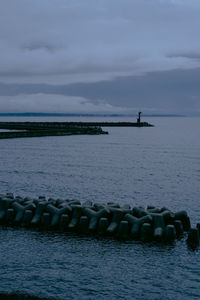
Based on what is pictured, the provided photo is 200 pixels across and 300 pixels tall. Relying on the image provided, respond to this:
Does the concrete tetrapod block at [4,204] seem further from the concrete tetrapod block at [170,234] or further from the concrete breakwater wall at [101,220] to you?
the concrete tetrapod block at [170,234]

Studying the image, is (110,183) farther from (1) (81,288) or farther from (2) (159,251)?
(1) (81,288)

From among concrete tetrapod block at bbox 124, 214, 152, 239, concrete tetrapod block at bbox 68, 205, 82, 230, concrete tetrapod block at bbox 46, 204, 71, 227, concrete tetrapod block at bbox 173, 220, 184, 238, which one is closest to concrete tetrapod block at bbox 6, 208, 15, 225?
concrete tetrapod block at bbox 46, 204, 71, 227

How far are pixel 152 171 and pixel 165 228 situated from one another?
25969mm

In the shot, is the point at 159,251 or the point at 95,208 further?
the point at 95,208

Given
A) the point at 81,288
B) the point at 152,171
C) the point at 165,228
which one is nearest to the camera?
the point at 81,288

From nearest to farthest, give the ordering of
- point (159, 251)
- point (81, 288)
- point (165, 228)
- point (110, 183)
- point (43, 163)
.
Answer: point (81, 288)
point (159, 251)
point (165, 228)
point (110, 183)
point (43, 163)

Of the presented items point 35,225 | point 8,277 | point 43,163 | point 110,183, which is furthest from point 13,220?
point 43,163

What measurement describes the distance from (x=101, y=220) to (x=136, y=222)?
1.67 meters

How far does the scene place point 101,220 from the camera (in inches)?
733

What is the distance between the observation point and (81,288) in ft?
43.1

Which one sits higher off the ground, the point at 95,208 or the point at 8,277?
the point at 95,208

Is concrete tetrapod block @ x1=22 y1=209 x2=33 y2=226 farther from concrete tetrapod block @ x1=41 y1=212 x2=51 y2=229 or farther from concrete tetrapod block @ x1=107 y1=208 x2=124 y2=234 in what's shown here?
concrete tetrapod block @ x1=107 y1=208 x2=124 y2=234

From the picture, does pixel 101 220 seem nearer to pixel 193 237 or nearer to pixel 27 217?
pixel 27 217

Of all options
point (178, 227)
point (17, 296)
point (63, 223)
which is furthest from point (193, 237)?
point (17, 296)
